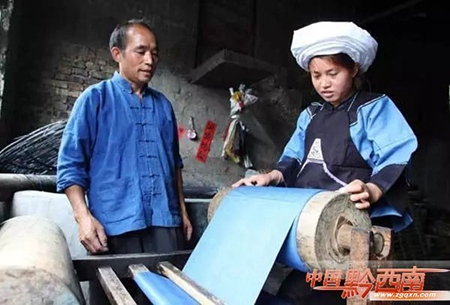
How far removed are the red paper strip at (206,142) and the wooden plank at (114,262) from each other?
2.87m

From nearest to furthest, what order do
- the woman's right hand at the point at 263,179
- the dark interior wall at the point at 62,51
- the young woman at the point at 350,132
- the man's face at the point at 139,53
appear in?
the young woman at the point at 350,132
the woman's right hand at the point at 263,179
the man's face at the point at 139,53
the dark interior wall at the point at 62,51

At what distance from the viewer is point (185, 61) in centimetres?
412

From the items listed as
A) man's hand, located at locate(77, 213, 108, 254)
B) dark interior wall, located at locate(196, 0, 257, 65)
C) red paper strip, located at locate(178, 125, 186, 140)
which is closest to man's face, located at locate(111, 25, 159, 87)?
man's hand, located at locate(77, 213, 108, 254)

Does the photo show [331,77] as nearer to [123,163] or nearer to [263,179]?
[263,179]

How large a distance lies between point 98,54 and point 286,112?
2.15 metres

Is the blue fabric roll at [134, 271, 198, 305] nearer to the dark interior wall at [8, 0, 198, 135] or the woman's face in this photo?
the woman's face

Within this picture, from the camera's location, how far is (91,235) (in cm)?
124

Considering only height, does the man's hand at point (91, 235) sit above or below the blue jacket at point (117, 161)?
below

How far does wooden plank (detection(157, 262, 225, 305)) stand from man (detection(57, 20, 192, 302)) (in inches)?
9.9

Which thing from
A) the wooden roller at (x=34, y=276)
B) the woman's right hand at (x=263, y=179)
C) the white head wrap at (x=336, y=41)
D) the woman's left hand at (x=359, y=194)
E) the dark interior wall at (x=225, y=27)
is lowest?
the wooden roller at (x=34, y=276)

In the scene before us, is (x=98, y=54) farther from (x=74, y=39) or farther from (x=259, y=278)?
(x=259, y=278)

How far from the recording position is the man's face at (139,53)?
1431mm

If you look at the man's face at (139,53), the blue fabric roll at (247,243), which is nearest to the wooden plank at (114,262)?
the blue fabric roll at (247,243)

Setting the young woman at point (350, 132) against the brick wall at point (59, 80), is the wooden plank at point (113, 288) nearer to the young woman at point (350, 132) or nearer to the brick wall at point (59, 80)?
the young woman at point (350, 132)
